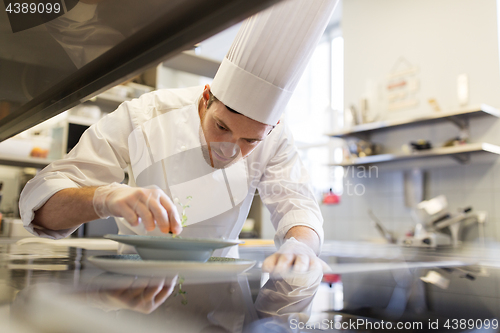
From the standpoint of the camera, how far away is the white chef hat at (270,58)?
90 cm

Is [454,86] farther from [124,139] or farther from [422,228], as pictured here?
[124,139]

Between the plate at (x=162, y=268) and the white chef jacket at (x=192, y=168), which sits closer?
the plate at (x=162, y=268)

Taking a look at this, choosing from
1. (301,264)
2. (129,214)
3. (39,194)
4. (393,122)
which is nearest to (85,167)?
(39,194)

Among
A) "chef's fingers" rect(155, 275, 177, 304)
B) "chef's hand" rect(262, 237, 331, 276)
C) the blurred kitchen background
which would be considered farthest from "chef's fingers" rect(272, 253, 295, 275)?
the blurred kitchen background

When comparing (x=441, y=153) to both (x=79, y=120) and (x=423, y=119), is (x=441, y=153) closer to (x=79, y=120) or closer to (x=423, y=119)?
(x=423, y=119)

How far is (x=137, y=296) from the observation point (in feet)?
1.17

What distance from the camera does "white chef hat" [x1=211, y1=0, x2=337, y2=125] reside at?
0.90 m

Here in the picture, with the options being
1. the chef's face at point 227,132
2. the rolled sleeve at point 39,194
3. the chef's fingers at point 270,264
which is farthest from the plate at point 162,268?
the chef's face at point 227,132

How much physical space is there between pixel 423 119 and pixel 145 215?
262 cm

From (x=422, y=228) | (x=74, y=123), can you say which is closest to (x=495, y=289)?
(x=74, y=123)

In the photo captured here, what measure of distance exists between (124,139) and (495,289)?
0.96 metres

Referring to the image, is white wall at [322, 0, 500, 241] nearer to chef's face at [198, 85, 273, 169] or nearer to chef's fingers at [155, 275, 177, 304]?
chef's face at [198, 85, 273, 169]

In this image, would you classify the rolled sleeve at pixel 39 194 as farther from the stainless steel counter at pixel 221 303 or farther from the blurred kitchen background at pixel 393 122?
the blurred kitchen background at pixel 393 122

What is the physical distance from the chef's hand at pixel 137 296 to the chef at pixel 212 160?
202 millimetres
